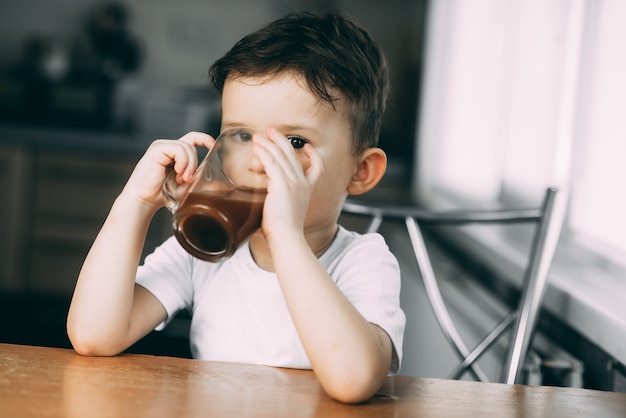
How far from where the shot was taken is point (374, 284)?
87 cm

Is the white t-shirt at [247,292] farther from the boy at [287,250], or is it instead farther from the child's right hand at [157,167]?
the child's right hand at [157,167]

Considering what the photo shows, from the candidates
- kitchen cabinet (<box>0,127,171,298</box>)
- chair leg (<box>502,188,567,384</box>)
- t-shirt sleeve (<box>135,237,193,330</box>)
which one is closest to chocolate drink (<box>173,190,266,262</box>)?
t-shirt sleeve (<box>135,237,193,330</box>)

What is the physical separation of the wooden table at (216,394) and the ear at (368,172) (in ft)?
1.09

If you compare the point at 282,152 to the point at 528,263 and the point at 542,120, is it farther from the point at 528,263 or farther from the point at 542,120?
the point at 542,120

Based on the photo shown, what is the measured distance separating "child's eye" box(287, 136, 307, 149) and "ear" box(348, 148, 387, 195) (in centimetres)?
14

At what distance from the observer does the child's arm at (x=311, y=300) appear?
69cm

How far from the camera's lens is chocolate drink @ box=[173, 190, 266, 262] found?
28.1 inches

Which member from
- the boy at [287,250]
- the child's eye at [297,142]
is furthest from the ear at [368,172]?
the child's eye at [297,142]

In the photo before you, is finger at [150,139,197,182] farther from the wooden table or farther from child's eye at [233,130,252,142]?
the wooden table

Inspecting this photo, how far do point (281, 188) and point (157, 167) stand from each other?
0.62 ft

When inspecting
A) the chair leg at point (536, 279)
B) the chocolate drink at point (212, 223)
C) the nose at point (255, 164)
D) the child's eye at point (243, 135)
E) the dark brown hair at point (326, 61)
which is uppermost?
the dark brown hair at point (326, 61)

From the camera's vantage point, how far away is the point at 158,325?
0.95 metres

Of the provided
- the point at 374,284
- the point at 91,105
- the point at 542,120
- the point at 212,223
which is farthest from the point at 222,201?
the point at 91,105

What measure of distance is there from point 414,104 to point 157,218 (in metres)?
1.26
